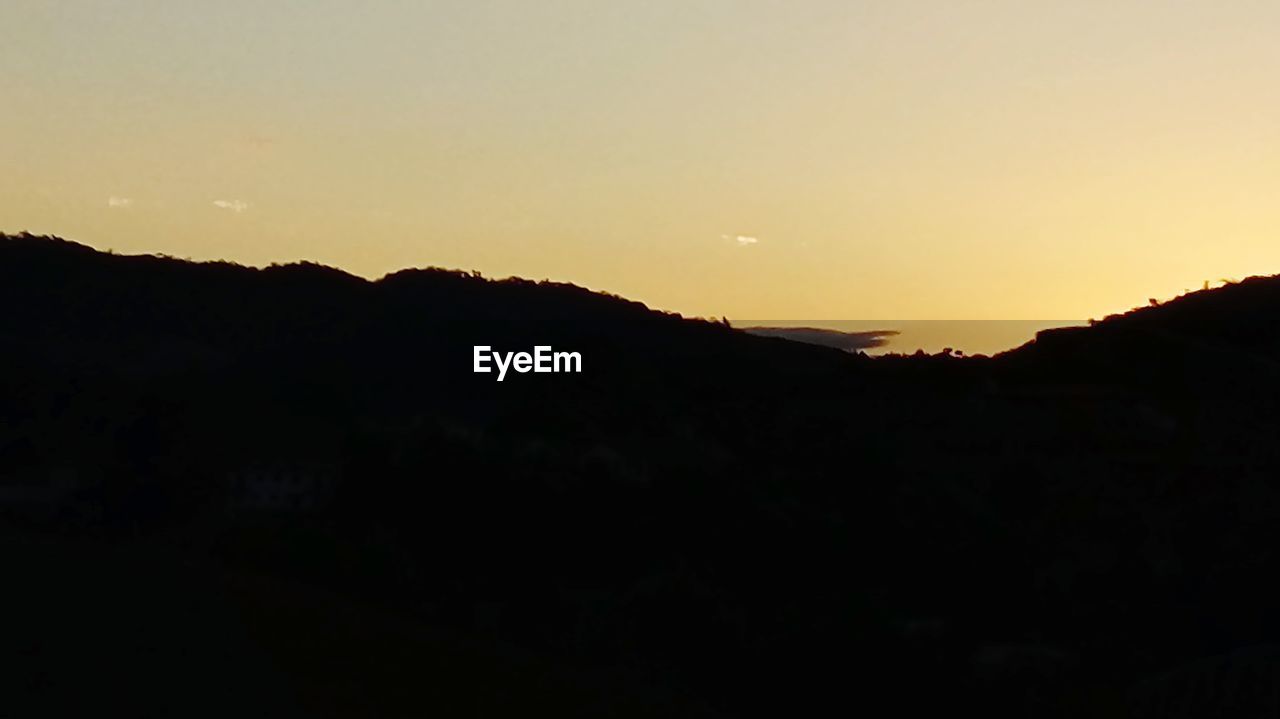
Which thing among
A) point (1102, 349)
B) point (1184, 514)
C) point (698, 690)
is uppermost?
point (1102, 349)

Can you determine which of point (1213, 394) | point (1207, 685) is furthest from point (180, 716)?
point (1213, 394)

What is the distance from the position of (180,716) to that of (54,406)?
395 inches

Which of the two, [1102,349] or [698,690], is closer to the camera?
[698,690]

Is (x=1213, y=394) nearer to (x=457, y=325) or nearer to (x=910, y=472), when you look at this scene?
(x=910, y=472)

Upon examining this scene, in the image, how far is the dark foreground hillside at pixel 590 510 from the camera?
1477 cm

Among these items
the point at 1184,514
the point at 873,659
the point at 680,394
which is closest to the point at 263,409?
the point at 680,394

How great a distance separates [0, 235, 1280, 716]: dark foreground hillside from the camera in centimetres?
1477

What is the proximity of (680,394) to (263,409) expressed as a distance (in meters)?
5.41

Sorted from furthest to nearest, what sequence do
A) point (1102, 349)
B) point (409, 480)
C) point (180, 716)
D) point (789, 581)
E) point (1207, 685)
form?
point (1102, 349) → point (409, 480) → point (789, 581) → point (1207, 685) → point (180, 716)

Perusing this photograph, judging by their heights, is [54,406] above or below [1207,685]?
above

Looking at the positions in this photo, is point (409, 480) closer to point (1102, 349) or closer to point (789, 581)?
point (789, 581)

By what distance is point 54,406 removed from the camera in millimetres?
21453

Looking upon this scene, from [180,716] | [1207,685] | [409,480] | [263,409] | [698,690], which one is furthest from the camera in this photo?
[263,409]

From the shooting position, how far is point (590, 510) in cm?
2005
